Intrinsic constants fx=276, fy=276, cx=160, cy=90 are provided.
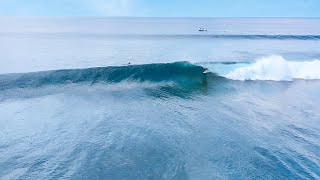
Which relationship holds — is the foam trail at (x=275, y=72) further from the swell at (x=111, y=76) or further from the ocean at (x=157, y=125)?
the swell at (x=111, y=76)

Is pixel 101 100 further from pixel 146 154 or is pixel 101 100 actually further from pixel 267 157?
pixel 267 157

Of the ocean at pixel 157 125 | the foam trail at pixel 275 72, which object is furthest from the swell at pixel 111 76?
the foam trail at pixel 275 72

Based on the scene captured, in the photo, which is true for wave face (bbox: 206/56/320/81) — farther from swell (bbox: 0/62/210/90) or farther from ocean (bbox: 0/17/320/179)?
swell (bbox: 0/62/210/90)

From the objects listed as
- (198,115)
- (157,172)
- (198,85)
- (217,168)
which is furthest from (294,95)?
(157,172)

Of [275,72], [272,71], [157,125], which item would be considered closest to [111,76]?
[157,125]

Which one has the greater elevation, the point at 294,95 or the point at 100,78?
the point at 100,78

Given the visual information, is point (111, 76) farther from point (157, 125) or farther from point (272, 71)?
point (272, 71)
